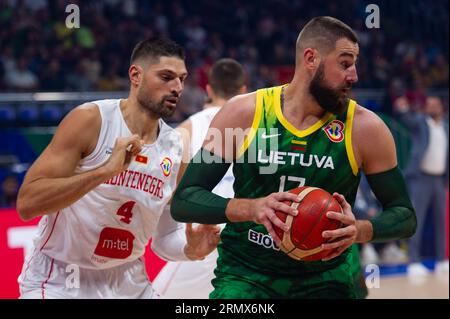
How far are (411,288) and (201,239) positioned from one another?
18.4 feet

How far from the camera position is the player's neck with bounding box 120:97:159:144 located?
4438 mm

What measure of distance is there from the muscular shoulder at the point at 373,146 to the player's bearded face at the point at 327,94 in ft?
0.38

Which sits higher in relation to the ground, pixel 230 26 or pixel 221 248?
pixel 230 26

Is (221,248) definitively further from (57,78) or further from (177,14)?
(177,14)

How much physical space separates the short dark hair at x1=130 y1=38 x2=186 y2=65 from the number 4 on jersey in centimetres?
87

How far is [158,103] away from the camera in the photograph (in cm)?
440

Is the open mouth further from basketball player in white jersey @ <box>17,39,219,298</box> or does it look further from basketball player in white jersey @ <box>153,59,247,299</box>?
basketball player in white jersey @ <box>153,59,247,299</box>

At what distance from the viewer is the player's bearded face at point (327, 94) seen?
3.53m

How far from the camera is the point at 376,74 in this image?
15.6 metres

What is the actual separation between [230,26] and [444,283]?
8.27m

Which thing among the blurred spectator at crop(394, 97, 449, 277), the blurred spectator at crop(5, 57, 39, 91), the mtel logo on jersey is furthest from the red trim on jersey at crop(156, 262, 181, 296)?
the blurred spectator at crop(5, 57, 39, 91)

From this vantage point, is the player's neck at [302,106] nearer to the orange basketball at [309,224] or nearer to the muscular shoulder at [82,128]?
the orange basketball at [309,224]

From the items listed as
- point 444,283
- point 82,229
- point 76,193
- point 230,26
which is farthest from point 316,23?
point 230,26

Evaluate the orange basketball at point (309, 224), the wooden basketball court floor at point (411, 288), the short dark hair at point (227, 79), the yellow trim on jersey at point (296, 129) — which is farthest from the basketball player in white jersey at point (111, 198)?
the wooden basketball court floor at point (411, 288)
